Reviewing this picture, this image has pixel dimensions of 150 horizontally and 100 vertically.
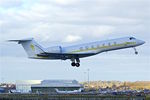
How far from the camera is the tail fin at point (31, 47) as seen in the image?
8288 cm

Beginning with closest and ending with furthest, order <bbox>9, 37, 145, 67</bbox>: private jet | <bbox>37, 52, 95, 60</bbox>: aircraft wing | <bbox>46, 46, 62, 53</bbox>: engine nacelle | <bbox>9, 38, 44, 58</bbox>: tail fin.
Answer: <bbox>9, 37, 145, 67</bbox>: private jet
<bbox>37, 52, 95, 60</bbox>: aircraft wing
<bbox>46, 46, 62, 53</bbox>: engine nacelle
<bbox>9, 38, 44, 58</bbox>: tail fin

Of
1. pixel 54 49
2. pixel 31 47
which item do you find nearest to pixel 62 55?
pixel 54 49

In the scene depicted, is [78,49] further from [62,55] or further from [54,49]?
[54,49]

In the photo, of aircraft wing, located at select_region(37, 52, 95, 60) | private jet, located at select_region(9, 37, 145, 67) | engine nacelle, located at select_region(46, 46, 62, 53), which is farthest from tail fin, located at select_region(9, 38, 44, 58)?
aircraft wing, located at select_region(37, 52, 95, 60)

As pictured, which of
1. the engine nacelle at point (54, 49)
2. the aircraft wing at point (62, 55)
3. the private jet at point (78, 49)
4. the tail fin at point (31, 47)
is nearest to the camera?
the private jet at point (78, 49)

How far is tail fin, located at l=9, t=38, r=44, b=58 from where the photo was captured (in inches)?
3263

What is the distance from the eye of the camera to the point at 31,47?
8388 cm

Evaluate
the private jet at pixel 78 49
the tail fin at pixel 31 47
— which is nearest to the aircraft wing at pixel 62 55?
the private jet at pixel 78 49

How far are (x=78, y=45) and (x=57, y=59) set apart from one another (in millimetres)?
4389

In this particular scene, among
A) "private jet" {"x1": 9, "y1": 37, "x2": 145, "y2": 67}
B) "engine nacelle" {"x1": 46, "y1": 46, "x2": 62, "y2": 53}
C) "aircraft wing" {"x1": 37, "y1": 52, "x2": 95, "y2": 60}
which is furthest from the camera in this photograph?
"engine nacelle" {"x1": 46, "y1": 46, "x2": 62, "y2": 53}

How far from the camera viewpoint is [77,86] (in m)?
198

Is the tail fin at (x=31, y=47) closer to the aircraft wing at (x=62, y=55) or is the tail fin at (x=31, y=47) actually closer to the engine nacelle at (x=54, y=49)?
the engine nacelle at (x=54, y=49)

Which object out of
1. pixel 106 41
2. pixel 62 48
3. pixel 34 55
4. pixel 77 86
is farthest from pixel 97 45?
pixel 77 86

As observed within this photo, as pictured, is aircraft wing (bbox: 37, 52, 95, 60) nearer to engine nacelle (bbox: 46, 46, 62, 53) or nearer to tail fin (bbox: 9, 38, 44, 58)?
engine nacelle (bbox: 46, 46, 62, 53)
